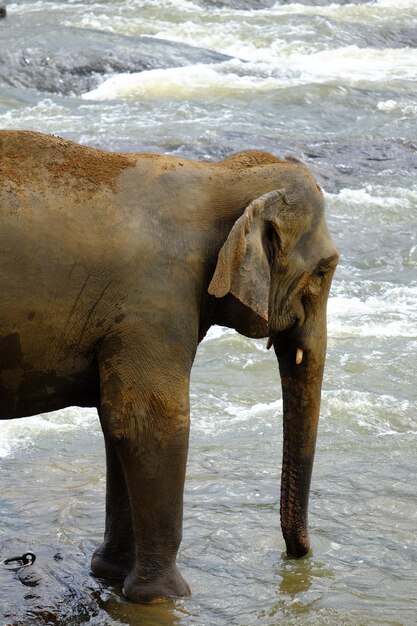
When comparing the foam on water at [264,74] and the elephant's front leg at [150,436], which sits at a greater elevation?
the elephant's front leg at [150,436]

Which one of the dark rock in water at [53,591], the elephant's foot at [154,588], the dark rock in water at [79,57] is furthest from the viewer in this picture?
the dark rock in water at [79,57]

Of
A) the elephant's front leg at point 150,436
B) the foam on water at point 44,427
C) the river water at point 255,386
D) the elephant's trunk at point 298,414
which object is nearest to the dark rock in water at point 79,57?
the river water at point 255,386

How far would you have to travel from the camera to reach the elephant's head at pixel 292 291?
4.53 meters

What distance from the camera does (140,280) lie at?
4.50m

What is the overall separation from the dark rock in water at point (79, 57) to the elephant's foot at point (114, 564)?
528 inches

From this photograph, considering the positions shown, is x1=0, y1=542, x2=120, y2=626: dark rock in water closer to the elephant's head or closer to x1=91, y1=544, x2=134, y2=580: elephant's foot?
x1=91, y1=544, x2=134, y2=580: elephant's foot

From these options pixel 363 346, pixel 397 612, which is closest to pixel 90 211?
pixel 397 612

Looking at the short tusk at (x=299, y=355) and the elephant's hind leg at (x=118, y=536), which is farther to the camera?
the elephant's hind leg at (x=118, y=536)

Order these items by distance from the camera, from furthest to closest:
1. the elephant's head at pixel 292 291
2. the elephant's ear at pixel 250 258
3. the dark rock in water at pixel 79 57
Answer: the dark rock in water at pixel 79 57
the elephant's head at pixel 292 291
the elephant's ear at pixel 250 258

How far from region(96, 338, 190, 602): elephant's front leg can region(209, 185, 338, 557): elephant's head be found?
0.38 meters

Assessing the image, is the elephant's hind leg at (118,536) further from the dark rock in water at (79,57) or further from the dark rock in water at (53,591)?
the dark rock in water at (79,57)

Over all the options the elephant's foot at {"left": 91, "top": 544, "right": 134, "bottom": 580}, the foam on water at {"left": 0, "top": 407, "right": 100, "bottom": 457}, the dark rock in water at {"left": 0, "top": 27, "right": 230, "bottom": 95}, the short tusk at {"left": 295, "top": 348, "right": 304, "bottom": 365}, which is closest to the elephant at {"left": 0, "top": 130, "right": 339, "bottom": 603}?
the short tusk at {"left": 295, "top": 348, "right": 304, "bottom": 365}

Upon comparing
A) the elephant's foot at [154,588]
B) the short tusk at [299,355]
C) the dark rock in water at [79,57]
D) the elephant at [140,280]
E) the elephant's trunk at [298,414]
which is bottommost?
the dark rock in water at [79,57]

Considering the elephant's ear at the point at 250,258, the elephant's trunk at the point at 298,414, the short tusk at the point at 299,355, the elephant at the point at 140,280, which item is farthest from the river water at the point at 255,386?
the elephant's ear at the point at 250,258
